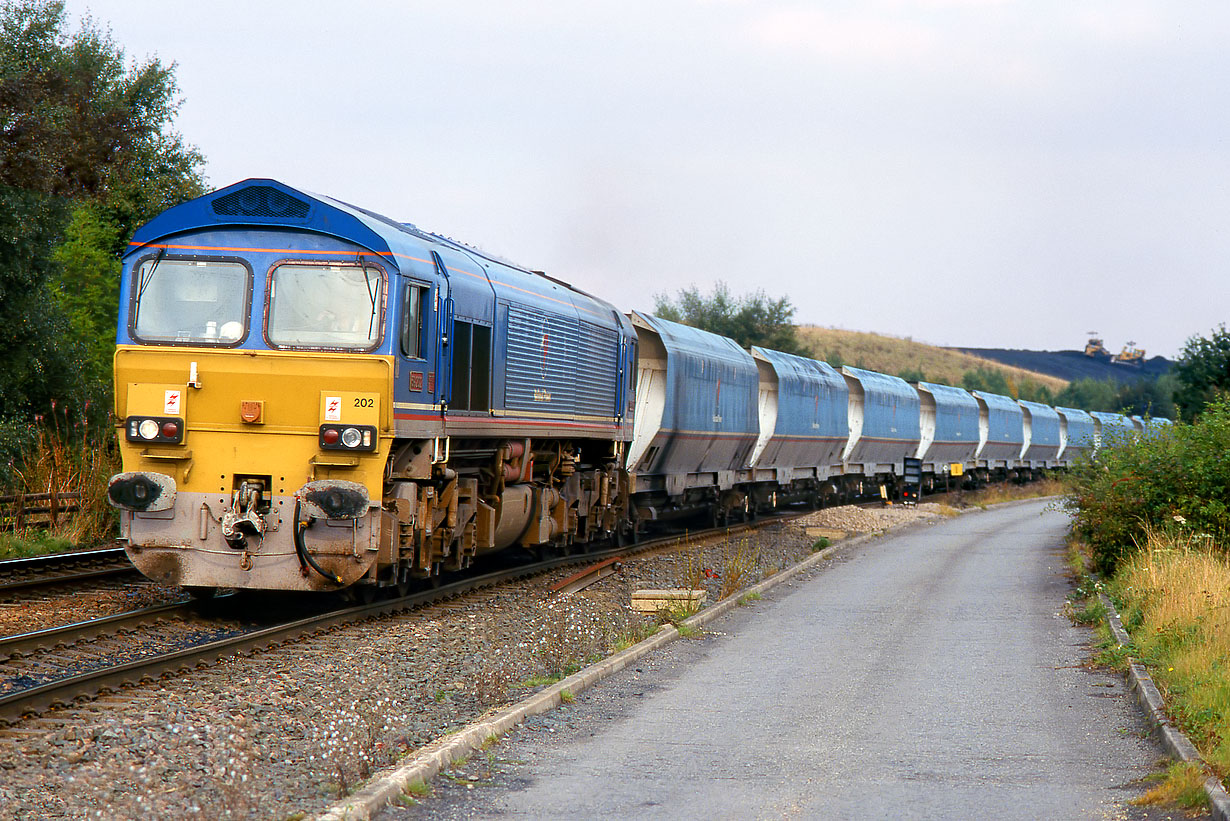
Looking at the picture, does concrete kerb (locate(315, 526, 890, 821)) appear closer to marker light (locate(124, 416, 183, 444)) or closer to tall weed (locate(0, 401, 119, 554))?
marker light (locate(124, 416, 183, 444))

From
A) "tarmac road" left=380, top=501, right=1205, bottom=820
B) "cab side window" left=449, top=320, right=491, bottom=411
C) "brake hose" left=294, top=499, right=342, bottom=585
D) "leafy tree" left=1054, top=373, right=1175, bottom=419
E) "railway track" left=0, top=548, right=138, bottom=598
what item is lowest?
"tarmac road" left=380, top=501, right=1205, bottom=820

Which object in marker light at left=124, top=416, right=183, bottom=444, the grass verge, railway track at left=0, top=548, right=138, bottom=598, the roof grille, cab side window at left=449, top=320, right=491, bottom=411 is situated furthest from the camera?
cab side window at left=449, top=320, right=491, bottom=411

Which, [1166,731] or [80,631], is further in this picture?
[80,631]

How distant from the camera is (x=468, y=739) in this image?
7336mm

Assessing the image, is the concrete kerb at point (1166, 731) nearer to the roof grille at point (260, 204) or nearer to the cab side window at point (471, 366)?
the cab side window at point (471, 366)

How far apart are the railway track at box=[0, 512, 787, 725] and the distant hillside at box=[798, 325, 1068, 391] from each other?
120m

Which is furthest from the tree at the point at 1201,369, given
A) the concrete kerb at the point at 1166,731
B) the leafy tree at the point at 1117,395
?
the leafy tree at the point at 1117,395

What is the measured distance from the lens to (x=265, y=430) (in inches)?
458

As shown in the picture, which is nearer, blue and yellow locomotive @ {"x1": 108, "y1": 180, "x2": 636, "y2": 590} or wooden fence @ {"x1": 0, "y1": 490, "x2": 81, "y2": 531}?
blue and yellow locomotive @ {"x1": 108, "y1": 180, "x2": 636, "y2": 590}

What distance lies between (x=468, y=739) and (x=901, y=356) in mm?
143659

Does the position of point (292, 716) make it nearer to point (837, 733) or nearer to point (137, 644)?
point (137, 644)

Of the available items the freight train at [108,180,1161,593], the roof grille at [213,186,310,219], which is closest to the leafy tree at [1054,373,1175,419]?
the freight train at [108,180,1161,593]

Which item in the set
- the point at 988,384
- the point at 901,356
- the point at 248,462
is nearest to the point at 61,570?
the point at 248,462

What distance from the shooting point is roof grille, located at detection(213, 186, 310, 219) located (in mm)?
12039
